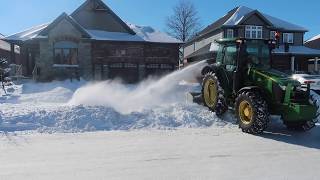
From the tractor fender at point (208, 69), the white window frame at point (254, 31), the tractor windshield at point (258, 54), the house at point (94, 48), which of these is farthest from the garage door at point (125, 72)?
the tractor windshield at point (258, 54)

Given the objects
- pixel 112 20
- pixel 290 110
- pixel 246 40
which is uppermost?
pixel 112 20

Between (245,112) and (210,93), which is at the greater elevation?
(210,93)

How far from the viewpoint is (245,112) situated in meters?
11.4

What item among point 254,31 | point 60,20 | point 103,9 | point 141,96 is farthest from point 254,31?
point 141,96

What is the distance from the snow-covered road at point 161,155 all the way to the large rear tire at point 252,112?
26 centimetres

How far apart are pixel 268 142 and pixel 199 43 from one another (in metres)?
38.8

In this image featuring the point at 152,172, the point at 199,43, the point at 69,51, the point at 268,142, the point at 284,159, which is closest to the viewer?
the point at 152,172

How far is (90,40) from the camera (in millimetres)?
32406

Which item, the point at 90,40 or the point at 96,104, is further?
the point at 90,40

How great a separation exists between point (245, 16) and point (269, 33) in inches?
126

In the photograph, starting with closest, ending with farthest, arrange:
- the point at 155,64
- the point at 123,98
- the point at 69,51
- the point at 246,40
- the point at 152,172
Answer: the point at 152,172 < the point at 246,40 < the point at 123,98 < the point at 69,51 < the point at 155,64

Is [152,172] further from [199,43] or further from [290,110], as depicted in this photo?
[199,43]

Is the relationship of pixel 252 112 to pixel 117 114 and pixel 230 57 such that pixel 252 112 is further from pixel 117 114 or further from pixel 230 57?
pixel 117 114

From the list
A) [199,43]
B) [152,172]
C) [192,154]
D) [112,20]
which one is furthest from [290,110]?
[199,43]
